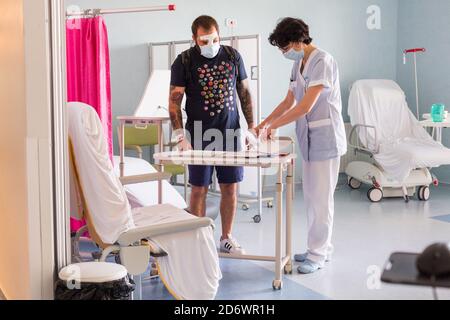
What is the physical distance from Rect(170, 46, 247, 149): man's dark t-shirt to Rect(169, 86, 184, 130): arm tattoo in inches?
1.9

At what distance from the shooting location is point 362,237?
14.7 ft

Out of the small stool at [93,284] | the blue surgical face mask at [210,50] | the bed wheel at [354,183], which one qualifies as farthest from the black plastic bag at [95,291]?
the bed wheel at [354,183]

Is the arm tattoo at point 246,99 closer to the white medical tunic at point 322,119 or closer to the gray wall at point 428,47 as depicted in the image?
the white medical tunic at point 322,119

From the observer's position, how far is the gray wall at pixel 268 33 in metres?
5.95

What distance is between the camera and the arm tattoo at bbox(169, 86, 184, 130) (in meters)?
3.73

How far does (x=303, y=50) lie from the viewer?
3525 mm

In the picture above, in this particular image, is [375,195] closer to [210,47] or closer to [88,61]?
[210,47]

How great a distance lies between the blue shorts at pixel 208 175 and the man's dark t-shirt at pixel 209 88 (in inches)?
7.4

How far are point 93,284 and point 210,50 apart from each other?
1811 millimetres

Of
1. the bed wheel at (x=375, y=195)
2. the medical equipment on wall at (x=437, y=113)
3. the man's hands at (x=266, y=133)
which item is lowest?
the bed wheel at (x=375, y=195)

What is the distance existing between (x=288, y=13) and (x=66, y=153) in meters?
4.64
